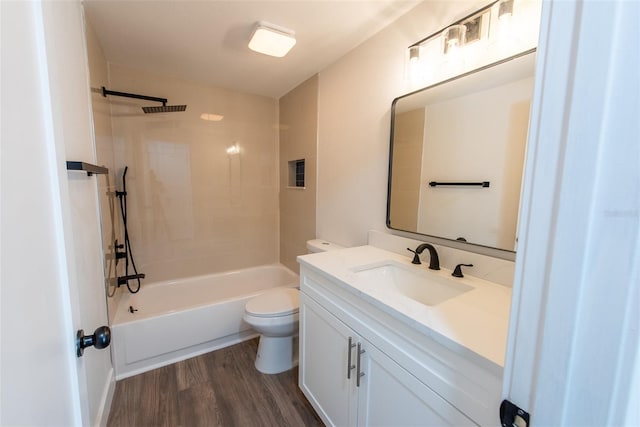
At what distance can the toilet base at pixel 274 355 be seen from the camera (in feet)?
6.27

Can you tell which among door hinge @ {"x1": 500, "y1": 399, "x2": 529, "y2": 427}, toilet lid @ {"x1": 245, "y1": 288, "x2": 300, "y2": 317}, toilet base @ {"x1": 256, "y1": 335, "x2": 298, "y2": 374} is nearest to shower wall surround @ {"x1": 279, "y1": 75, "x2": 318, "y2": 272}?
toilet lid @ {"x1": 245, "y1": 288, "x2": 300, "y2": 317}

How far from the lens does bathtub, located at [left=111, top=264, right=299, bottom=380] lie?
1.86 m

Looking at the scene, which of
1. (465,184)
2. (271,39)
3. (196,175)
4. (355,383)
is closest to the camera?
(355,383)

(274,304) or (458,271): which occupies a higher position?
(458,271)

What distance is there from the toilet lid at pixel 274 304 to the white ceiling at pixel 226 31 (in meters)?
1.85

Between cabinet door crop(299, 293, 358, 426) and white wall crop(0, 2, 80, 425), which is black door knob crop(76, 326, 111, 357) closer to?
white wall crop(0, 2, 80, 425)

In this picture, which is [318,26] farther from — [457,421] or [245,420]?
[245,420]

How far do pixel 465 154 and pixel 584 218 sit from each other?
3.34 ft

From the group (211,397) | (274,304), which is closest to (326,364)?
(274,304)

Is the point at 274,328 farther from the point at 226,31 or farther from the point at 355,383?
the point at 226,31

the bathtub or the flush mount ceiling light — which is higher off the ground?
the flush mount ceiling light

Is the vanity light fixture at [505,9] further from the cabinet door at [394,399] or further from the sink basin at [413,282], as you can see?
the cabinet door at [394,399]

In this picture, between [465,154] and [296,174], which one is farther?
[296,174]

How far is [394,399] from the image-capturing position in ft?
3.17
